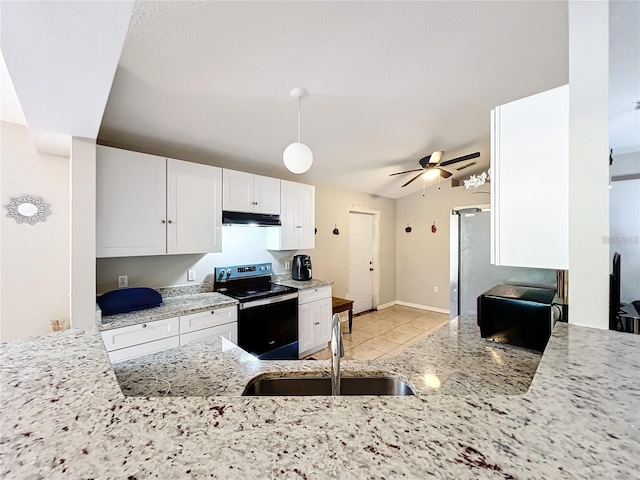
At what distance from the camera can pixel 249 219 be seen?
9.57 feet

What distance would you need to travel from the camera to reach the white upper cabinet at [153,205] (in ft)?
6.82

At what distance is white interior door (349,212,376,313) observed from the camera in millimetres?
4988

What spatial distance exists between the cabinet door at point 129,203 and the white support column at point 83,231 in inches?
4.6

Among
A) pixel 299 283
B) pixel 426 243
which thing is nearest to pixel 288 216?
pixel 299 283

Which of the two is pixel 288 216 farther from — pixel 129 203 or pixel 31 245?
pixel 31 245

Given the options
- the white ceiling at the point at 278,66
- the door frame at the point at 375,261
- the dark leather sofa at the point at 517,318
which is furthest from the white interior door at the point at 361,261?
the dark leather sofa at the point at 517,318

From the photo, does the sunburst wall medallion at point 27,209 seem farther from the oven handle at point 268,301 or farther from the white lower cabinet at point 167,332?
the oven handle at point 268,301

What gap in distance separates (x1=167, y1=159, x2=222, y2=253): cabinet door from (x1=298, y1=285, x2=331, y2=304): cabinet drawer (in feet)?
3.60

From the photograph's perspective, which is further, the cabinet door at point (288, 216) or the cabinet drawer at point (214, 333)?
the cabinet door at point (288, 216)

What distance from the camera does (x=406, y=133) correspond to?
296cm

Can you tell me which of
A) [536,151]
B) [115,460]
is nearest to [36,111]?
[115,460]

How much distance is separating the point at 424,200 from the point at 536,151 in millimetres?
4590

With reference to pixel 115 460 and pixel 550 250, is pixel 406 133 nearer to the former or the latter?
pixel 550 250

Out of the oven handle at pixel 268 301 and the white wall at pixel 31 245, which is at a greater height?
the white wall at pixel 31 245
